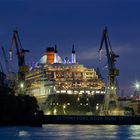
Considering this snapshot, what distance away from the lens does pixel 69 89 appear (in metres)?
185

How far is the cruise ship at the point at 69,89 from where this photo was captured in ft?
593

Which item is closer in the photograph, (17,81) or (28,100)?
(28,100)

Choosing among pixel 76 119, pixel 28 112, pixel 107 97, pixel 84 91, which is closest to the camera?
pixel 28 112

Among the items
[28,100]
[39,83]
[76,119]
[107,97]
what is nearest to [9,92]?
[28,100]

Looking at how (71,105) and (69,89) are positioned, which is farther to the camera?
(69,89)

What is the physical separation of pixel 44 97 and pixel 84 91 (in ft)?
36.9

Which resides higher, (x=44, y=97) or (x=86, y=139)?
(x=44, y=97)

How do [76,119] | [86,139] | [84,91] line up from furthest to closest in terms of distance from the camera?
[84,91] → [76,119] → [86,139]

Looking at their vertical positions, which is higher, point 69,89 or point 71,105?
point 69,89

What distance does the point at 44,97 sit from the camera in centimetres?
18800

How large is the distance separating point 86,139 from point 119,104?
313ft

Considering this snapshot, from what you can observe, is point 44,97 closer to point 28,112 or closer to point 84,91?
point 84,91

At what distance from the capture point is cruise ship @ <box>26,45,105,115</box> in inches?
7111

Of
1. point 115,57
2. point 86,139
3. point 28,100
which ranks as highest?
point 115,57
